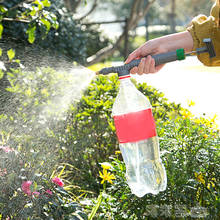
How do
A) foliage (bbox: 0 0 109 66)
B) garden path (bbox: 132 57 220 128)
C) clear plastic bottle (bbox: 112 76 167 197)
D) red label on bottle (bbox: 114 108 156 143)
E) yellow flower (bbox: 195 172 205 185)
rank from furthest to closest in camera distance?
garden path (bbox: 132 57 220 128), foliage (bbox: 0 0 109 66), yellow flower (bbox: 195 172 205 185), clear plastic bottle (bbox: 112 76 167 197), red label on bottle (bbox: 114 108 156 143)

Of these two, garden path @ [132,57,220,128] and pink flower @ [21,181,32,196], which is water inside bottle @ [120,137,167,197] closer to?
pink flower @ [21,181,32,196]

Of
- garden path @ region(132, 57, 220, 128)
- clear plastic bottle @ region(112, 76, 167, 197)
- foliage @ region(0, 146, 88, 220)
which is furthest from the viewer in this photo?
garden path @ region(132, 57, 220, 128)

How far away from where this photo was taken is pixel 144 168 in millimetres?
1938

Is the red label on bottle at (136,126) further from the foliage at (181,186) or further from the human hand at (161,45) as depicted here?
the foliage at (181,186)

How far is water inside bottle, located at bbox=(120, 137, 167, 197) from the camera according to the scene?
184 cm

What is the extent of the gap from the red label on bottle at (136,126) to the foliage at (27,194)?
72 cm

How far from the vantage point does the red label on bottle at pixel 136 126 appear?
4.69ft

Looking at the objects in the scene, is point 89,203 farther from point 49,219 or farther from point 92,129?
point 92,129

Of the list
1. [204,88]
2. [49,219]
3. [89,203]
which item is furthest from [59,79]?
[204,88]

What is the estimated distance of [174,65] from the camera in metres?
10.6

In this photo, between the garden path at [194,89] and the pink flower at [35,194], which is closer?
the pink flower at [35,194]

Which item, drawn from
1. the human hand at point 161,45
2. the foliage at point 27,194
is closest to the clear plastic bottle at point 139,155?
the human hand at point 161,45

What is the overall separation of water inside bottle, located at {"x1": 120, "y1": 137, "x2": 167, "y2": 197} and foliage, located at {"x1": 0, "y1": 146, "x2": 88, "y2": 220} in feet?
1.22

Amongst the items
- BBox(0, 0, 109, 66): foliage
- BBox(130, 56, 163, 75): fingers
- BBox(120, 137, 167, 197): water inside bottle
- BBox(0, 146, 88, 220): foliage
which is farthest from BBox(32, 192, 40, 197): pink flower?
BBox(0, 0, 109, 66): foliage
